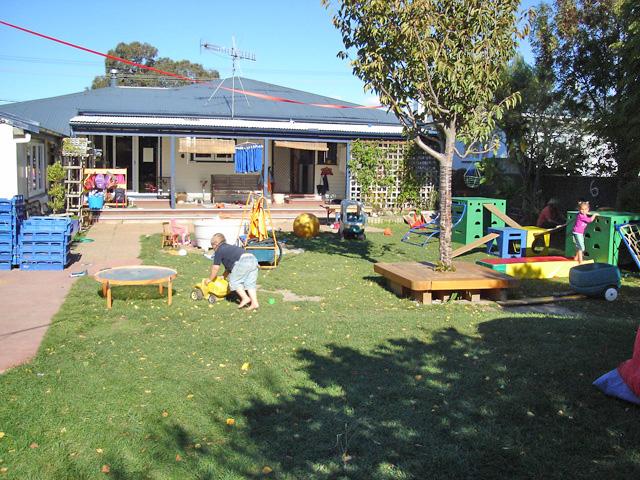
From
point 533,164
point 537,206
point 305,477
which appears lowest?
point 305,477

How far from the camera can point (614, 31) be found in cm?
1792

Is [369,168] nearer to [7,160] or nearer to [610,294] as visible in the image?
[7,160]

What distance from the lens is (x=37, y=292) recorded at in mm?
10117

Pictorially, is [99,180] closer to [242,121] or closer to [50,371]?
[242,121]

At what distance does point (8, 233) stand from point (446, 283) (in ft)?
25.9

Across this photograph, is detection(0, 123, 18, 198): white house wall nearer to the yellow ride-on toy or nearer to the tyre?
the yellow ride-on toy

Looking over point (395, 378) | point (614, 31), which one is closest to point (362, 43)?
point (395, 378)

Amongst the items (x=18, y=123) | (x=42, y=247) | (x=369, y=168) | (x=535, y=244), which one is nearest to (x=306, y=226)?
(x=535, y=244)

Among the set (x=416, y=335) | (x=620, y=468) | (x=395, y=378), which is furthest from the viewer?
(x=416, y=335)

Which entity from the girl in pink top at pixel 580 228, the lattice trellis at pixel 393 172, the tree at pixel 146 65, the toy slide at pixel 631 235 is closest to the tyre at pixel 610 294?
the girl in pink top at pixel 580 228

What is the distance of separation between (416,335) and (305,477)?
3607 millimetres

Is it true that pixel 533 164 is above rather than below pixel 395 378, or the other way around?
above

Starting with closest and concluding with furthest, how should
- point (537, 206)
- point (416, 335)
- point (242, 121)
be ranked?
point (416, 335)
point (537, 206)
point (242, 121)

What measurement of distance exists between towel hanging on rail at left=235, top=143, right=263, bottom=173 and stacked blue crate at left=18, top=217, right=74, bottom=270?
419 inches
